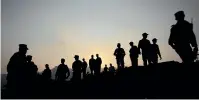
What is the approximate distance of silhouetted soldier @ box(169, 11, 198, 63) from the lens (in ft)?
19.7

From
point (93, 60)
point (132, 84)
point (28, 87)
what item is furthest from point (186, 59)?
point (93, 60)

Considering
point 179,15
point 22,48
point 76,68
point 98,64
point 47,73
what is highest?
point 179,15

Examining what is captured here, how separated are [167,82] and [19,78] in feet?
15.2

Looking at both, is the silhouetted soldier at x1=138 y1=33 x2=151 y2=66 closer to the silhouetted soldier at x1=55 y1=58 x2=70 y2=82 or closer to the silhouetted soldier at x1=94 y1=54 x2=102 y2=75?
the silhouetted soldier at x1=55 y1=58 x2=70 y2=82

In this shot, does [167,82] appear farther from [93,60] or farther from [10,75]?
[93,60]

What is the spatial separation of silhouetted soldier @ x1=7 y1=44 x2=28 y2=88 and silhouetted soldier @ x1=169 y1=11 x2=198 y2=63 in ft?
15.5

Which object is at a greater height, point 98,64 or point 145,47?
point 145,47

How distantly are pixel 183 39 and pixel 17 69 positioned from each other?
17.1ft

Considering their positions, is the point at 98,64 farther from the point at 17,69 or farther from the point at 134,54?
the point at 17,69

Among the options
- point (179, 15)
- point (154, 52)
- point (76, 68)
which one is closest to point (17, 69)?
point (179, 15)

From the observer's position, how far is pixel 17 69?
6.50 meters

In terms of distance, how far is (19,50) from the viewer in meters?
6.65

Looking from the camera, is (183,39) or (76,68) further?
(76,68)

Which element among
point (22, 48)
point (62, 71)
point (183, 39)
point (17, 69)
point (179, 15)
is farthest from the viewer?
point (62, 71)
